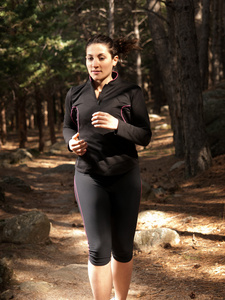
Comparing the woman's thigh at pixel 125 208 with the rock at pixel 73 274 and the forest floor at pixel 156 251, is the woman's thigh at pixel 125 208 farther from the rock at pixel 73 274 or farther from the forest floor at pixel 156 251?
the rock at pixel 73 274

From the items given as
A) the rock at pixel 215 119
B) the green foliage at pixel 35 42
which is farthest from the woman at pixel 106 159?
the rock at pixel 215 119

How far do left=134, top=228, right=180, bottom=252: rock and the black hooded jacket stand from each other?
300 cm

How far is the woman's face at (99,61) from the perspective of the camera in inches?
119

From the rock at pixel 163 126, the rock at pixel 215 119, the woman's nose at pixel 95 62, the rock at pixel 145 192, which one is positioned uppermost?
the woman's nose at pixel 95 62

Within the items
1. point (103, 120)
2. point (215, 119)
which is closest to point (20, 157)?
point (215, 119)

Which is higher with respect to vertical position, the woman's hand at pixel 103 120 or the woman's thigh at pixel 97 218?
the woman's hand at pixel 103 120

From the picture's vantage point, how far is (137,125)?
307 cm

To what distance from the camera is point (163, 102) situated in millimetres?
42188

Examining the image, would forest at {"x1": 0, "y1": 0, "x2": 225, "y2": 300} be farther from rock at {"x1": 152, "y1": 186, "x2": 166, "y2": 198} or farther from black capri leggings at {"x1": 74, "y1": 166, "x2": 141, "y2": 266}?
black capri leggings at {"x1": 74, "y1": 166, "x2": 141, "y2": 266}

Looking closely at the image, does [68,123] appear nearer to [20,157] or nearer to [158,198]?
[158,198]

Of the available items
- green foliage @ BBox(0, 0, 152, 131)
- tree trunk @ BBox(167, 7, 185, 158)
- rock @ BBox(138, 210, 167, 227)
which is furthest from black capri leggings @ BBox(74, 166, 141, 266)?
tree trunk @ BBox(167, 7, 185, 158)

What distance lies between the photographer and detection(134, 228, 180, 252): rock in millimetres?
5672

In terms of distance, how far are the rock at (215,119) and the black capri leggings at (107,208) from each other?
8278 millimetres

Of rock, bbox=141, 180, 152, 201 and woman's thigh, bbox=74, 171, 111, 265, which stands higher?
woman's thigh, bbox=74, 171, 111, 265
